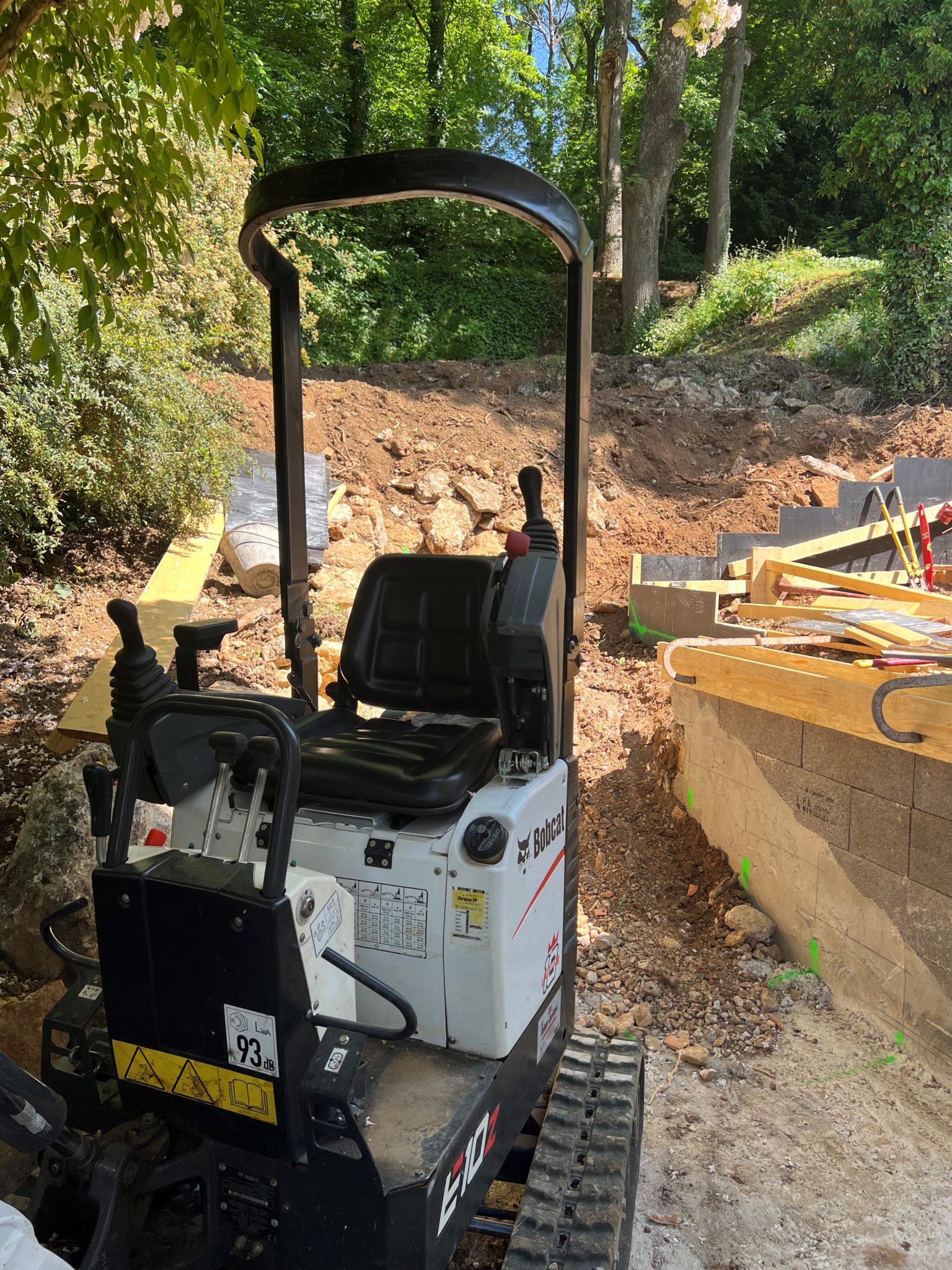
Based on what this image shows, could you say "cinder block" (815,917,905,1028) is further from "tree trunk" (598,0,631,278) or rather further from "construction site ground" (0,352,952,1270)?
"tree trunk" (598,0,631,278)

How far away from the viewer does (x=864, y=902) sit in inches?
137

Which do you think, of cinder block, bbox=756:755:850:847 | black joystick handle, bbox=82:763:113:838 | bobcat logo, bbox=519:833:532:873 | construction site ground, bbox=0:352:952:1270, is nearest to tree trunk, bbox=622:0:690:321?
construction site ground, bbox=0:352:952:1270

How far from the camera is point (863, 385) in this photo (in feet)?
41.0

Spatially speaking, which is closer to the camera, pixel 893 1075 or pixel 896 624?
pixel 893 1075

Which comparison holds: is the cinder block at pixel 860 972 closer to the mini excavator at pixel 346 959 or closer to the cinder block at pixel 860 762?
the cinder block at pixel 860 762

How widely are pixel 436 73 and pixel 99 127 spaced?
2076 cm

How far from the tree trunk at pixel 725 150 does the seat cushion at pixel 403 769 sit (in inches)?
667

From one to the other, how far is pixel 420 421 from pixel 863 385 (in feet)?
21.2

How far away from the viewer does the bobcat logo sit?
208 centimetres

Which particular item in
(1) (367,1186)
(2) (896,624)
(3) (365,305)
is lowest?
(1) (367,1186)

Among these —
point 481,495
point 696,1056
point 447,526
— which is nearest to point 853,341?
point 481,495

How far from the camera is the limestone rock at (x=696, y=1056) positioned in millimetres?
3346

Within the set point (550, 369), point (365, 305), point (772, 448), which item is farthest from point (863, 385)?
point (365, 305)

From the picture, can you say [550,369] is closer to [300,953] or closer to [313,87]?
[313,87]
